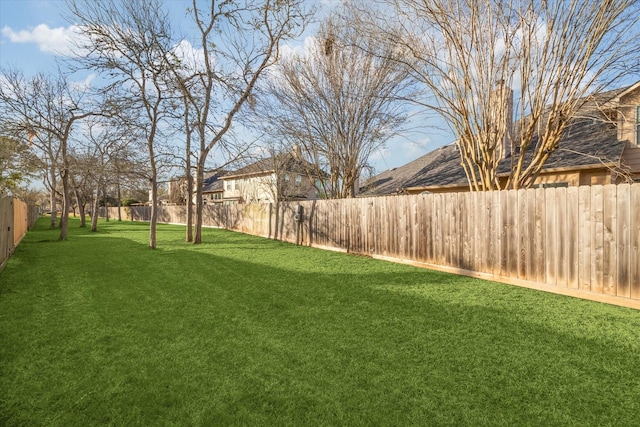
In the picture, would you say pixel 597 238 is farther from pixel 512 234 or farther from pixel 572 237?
pixel 512 234

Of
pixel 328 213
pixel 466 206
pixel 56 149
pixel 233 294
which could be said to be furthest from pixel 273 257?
pixel 56 149

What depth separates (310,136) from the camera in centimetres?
1167

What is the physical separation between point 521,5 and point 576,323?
219 inches

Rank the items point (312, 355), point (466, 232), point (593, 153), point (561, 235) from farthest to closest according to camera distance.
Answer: point (593, 153)
point (466, 232)
point (561, 235)
point (312, 355)

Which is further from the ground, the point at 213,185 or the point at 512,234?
the point at 213,185

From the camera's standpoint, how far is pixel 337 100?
35.0 feet

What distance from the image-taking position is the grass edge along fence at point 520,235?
14.4 feet

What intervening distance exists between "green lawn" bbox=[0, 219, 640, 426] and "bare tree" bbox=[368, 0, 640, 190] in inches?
129

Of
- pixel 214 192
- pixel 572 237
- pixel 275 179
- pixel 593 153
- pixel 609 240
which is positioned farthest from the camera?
pixel 214 192

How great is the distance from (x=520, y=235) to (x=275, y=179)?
1890cm

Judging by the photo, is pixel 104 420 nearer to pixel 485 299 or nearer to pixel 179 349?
pixel 179 349

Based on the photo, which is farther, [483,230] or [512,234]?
[483,230]

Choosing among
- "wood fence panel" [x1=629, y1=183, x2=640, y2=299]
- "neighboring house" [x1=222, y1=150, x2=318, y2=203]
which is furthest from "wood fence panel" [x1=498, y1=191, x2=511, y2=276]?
"neighboring house" [x1=222, y1=150, x2=318, y2=203]

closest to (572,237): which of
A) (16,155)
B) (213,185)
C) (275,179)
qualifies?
(275,179)
